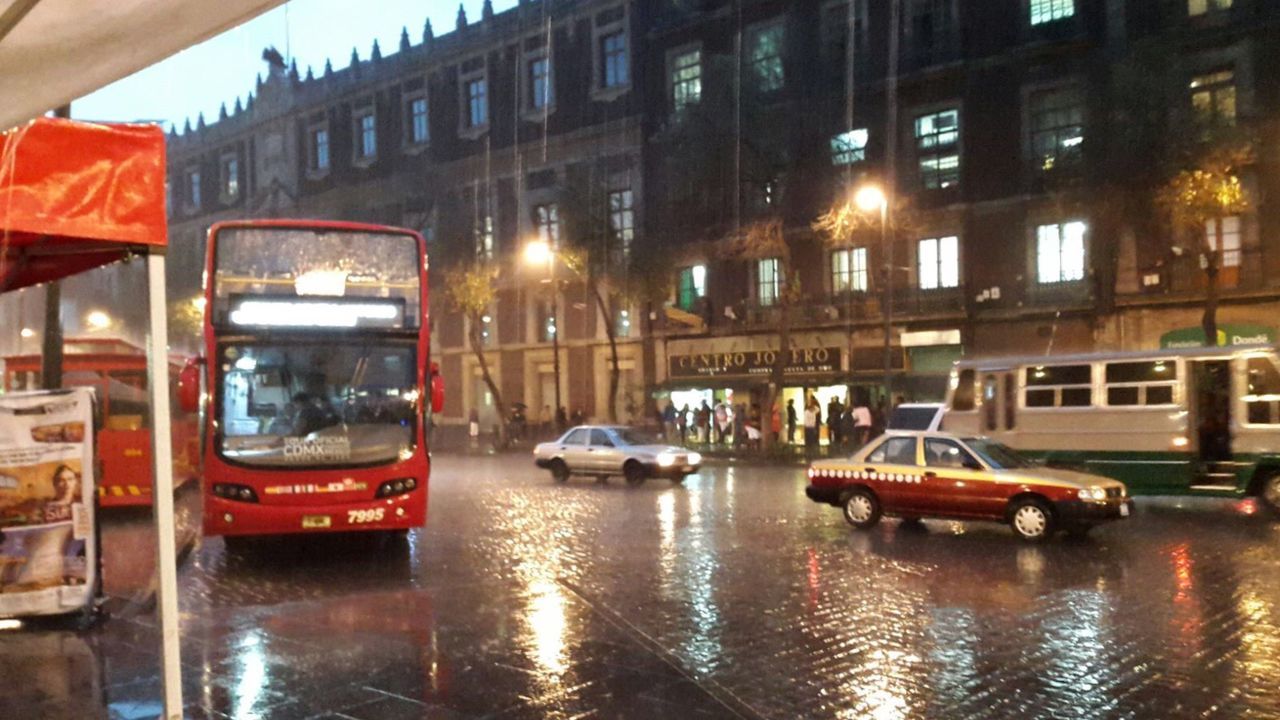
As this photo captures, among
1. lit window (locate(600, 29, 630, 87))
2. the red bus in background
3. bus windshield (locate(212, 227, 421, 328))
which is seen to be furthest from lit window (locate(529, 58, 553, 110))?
bus windshield (locate(212, 227, 421, 328))

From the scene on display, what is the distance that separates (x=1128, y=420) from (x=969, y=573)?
309 inches

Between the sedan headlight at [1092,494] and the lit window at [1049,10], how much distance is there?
931 inches

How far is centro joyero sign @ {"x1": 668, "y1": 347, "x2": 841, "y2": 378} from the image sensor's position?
38.9m

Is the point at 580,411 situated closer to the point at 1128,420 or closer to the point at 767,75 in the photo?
the point at 767,75

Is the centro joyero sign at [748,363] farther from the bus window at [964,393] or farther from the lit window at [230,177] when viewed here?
the lit window at [230,177]

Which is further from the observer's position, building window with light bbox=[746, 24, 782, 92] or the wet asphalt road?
building window with light bbox=[746, 24, 782, 92]

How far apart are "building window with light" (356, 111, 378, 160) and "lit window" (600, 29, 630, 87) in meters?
15.6

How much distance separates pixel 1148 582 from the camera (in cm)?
1123

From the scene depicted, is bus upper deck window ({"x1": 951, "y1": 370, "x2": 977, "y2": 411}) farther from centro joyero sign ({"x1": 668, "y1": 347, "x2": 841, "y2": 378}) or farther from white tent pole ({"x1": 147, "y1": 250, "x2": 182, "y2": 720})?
white tent pole ({"x1": 147, "y1": 250, "x2": 182, "y2": 720})

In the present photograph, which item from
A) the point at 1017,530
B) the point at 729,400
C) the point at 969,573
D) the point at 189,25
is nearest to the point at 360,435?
the point at 969,573

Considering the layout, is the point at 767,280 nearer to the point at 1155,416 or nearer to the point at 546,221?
the point at 546,221

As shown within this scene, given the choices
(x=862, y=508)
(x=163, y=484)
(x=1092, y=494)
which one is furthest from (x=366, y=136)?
(x=163, y=484)

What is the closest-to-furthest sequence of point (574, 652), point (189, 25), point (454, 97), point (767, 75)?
point (189, 25), point (574, 652), point (767, 75), point (454, 97)

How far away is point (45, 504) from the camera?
31.3 ft
